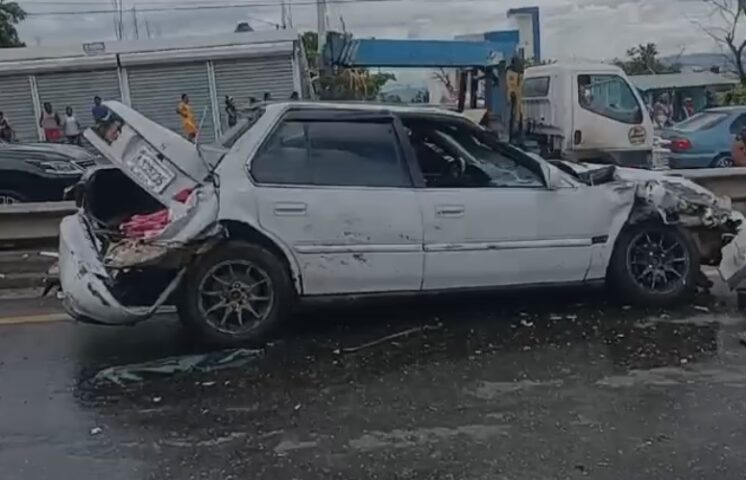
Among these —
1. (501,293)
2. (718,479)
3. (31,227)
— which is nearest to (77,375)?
(501,293)

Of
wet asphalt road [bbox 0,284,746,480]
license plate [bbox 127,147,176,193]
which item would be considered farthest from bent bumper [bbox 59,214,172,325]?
license plate [bbox 127,147,176,193]

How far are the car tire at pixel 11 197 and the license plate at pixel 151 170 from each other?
7496mm

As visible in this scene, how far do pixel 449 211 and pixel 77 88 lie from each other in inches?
850

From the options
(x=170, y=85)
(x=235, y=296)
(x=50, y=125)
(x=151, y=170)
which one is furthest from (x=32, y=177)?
(x=170, y=85)

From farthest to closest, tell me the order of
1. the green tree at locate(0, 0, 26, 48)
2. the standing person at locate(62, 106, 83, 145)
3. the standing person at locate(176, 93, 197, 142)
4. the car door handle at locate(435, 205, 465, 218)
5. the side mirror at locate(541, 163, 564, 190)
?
the green tree at locate(0, 0, 26, 48) → the standing person at locate(62, 106, 83, 145) → the standing person at locate(176, 93, 197, 142) → the side mirror at locate(541, 163, 564, 190) → the car door handle at locate(435, 205, 465, 218)

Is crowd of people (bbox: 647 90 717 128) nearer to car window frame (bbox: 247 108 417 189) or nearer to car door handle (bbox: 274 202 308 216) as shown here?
car window frame (bbox: 247 108 417 189)

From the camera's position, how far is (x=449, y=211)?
23.6ft

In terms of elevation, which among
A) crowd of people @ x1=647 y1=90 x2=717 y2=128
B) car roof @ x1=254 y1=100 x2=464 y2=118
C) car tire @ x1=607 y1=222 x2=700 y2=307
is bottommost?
crowd of people @ x1=647 y1=90 x2=717 y2=128

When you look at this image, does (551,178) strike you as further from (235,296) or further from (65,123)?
(65,123)

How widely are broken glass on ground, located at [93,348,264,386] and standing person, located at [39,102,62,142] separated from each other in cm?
2036

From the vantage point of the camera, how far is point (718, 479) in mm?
4516

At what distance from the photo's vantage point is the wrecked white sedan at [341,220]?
22.3 feet

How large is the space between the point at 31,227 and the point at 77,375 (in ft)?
15.1

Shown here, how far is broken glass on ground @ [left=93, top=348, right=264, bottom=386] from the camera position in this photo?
6254 millimetres
